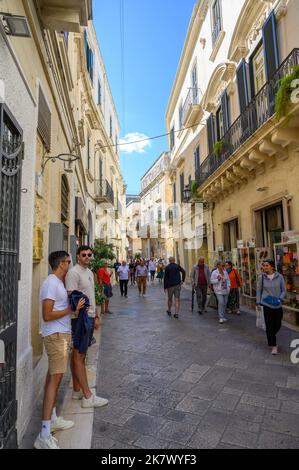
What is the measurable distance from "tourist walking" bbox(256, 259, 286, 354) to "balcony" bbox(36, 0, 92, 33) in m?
4.82

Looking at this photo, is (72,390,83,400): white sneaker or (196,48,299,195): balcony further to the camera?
(196,48,299,195): balcony

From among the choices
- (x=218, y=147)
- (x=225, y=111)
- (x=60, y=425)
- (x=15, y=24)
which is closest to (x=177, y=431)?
(x=60, y=425)

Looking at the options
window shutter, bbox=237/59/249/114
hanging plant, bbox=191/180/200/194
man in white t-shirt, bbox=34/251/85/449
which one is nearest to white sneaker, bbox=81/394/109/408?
man in white t-shirt, bbox=34/251/85/449

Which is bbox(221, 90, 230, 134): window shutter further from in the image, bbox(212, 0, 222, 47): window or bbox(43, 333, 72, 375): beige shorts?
bbox(43, 333, 72, 375): beige shorts

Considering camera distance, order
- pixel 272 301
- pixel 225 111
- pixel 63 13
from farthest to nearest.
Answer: pixel 225 111 → pixel 272 301 → pixel 63 13

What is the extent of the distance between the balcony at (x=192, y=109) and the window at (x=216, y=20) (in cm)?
301

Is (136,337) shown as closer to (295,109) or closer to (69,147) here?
(69,147)

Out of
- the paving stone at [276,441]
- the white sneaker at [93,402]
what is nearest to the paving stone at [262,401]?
the paving stone at [276,441]

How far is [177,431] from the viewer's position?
289 cm

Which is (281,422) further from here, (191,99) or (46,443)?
(191,99)

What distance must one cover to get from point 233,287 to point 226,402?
5.74 m

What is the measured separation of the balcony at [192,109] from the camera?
15.6 m

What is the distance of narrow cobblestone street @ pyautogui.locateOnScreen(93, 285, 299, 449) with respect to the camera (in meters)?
2.81
